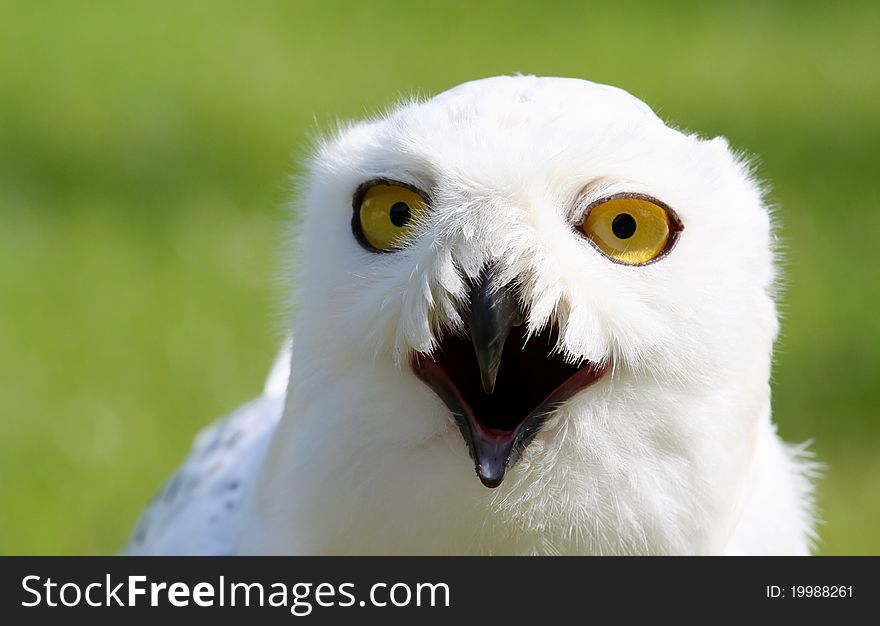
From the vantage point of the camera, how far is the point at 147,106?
20.7 ft

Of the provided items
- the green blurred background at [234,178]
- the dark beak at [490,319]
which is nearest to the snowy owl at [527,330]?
the dark beak at [490,319]

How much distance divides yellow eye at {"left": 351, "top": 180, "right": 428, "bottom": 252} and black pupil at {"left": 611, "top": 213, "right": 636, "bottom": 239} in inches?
10.1

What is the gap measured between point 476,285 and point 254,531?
0.79 metres

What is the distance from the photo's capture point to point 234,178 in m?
5.78

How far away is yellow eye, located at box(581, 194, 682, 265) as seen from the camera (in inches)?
67.8

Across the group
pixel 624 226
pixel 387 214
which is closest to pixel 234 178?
pixel 387 214

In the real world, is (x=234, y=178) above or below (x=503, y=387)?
above

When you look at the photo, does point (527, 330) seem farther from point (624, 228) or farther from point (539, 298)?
point (624, 228)

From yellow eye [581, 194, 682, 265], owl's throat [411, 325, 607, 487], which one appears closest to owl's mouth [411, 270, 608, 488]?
owl's throat [411, 325, 607, 487]

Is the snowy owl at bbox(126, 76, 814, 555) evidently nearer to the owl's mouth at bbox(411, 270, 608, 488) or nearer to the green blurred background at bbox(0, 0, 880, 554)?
the owl's mouth at bbox(411, 270, 608, 488)

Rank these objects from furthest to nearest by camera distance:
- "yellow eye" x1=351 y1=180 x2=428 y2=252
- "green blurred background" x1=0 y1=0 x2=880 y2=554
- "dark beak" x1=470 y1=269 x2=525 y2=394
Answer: "green blurred background" x1=0 y1=0 x2=880 y2=554
"yellow eye" x1=351 y1=180 x2=428 y2=252
"dark beak" x1=470 y1=269 x2=525 y2=394

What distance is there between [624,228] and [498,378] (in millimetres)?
275

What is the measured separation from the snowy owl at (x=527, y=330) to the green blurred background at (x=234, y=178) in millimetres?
1102

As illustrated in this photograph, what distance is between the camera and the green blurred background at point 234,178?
4.25m
